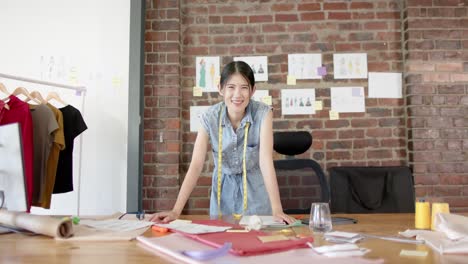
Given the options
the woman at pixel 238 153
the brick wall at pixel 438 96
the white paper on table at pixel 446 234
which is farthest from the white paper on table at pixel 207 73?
the white paper on table at pixel 446 234

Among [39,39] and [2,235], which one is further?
[39,39]

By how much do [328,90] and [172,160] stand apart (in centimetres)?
138

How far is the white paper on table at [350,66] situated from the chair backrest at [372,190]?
103 centimetres

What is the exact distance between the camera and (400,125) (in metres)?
3.04

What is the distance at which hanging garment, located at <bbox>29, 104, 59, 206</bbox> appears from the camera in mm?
2592

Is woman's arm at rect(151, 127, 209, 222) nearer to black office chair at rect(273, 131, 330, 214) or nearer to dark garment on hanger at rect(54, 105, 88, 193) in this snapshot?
black office chair at rect(273, 131, 330, 214)

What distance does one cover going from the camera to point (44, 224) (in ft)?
3.68

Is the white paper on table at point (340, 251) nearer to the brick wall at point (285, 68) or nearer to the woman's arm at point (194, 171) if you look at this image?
the woman's arm at point (194, 171)

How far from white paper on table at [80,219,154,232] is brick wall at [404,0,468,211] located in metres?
2.30

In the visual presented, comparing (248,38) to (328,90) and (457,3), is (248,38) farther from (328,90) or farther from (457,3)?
(457,3)

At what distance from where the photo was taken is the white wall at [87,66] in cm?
311

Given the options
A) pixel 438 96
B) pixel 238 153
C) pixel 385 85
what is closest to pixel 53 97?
pixel 238 153

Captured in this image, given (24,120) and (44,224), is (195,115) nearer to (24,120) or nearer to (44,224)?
(24,120)

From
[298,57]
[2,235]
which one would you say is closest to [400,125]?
[298,57]
